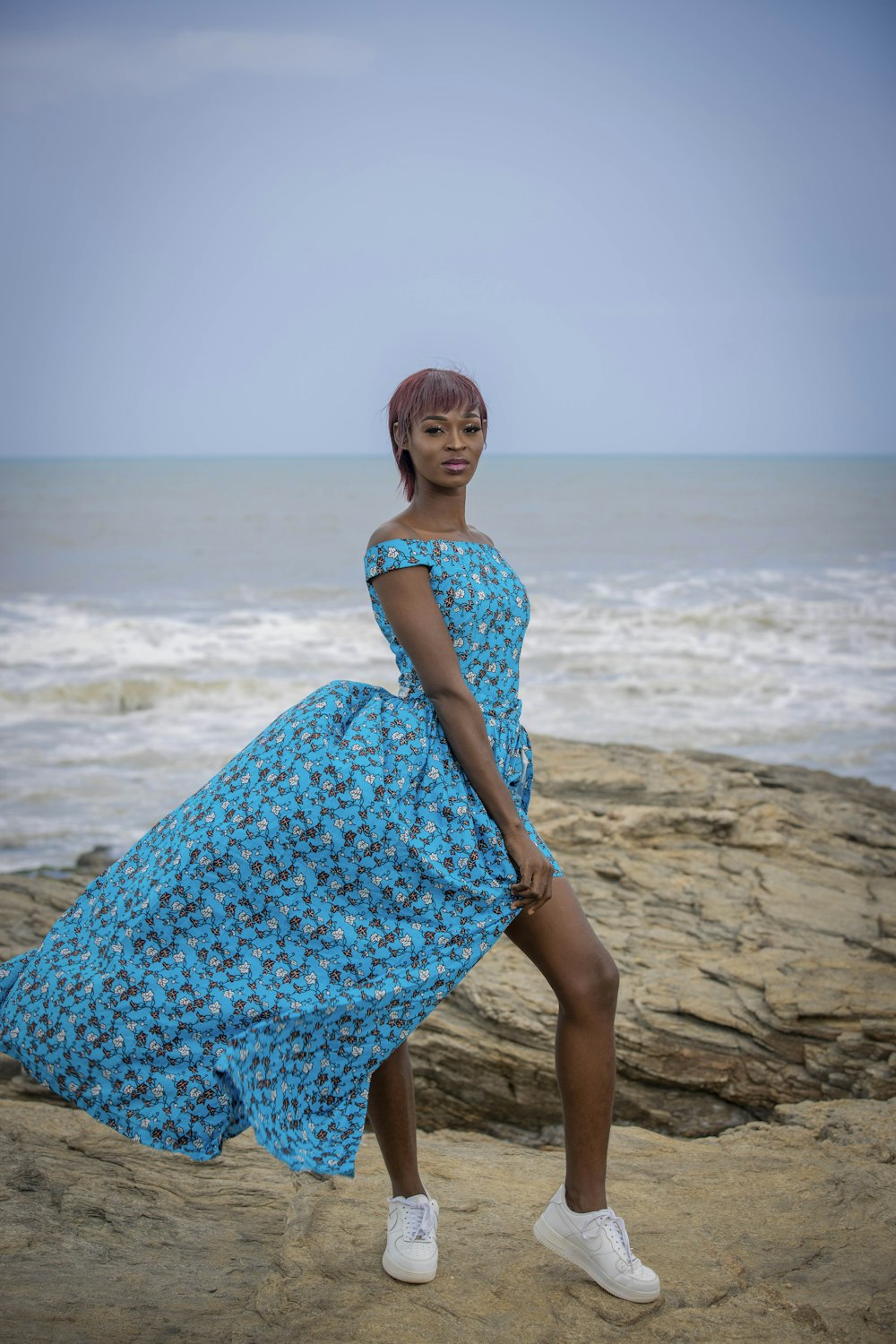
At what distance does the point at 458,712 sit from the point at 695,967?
2194 mm

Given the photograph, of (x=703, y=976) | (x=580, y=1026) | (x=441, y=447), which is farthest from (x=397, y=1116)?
(x=703, y=976)

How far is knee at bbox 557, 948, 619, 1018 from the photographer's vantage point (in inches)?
95.3

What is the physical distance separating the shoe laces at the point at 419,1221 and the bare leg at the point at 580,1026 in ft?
1.13

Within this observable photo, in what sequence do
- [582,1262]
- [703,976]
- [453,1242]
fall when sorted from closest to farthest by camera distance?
[582,1262] → [453,1242] → [703,976]

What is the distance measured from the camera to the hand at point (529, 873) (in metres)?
2.41

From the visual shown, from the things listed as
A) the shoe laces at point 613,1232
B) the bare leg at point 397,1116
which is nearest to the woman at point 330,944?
the shoe laces at point 613,1232

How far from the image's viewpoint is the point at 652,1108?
3.72 metres

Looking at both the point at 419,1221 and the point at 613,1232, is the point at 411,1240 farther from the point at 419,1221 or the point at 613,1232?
the point at 613,1232

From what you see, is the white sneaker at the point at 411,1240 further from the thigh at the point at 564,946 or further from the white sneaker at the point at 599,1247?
the thigh at the point at 564,946

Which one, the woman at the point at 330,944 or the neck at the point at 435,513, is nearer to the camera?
the woman at the point at 330,944

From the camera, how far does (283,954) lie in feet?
7.81

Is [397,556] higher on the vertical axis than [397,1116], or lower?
higher

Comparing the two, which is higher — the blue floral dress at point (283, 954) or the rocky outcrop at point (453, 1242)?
the blue floral dress at point (283, 954)

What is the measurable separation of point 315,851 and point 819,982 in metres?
2.39
